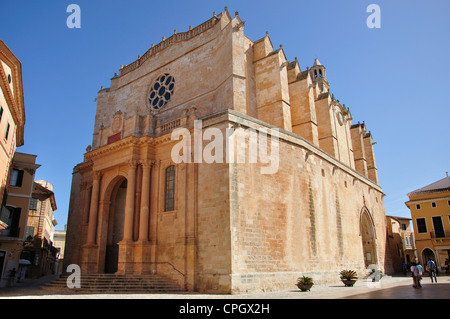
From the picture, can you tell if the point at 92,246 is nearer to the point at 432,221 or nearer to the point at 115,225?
the point at 115,225

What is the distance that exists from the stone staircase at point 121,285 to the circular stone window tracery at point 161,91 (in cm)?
1128

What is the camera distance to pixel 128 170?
16.8 m

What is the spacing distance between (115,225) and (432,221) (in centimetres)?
2705

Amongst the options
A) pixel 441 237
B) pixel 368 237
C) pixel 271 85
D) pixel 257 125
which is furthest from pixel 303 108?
pixel 441 237

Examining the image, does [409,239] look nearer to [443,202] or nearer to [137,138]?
[443,202]

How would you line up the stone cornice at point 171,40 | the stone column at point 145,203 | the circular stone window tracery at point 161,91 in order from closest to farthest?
the stone column at point 145,203, the stone cornice at point 171,40, the circular stone window tracery at point 161,91

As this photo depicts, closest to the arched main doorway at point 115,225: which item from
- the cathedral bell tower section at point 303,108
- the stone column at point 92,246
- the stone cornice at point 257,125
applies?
the stone column at point 92,246

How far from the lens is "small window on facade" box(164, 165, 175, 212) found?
50.8 feet

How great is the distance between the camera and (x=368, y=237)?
24.4 m

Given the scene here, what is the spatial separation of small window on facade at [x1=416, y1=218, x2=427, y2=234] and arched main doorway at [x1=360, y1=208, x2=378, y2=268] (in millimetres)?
9436

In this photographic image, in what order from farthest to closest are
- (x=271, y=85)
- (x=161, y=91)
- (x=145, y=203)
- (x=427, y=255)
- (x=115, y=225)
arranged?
(x=427, y=255) < (x=161, y=91) < (x=271, y=85) < (x=115, y=225) < (x=145, y=203)

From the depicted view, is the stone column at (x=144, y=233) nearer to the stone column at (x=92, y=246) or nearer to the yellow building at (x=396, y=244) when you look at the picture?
the stone column at (x=92, y=246)

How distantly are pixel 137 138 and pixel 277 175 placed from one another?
6.90 metres

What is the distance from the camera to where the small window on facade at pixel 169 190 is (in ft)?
50.8
